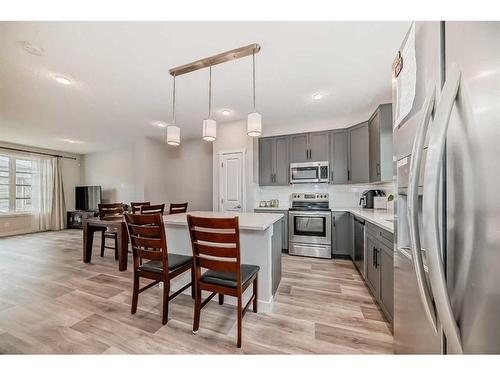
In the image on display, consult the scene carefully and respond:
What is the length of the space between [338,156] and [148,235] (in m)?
3.35

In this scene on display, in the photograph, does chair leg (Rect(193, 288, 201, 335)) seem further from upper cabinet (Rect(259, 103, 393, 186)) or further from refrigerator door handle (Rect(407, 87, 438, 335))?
upper cabinet (Rect(259, 103, 393, 186))

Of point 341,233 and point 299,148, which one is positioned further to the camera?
point 299,148

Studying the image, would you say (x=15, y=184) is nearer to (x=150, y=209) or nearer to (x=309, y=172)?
(x=150, y=209)

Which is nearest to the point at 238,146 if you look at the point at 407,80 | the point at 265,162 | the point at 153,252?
the point at 265,162

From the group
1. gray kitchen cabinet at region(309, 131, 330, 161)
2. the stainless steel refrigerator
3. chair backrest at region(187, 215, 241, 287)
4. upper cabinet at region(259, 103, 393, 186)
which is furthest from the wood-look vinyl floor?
gray kitchen cabinet at region(309, 131, 330, 161)

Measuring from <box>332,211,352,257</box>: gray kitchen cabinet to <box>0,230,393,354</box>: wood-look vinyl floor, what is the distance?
568 millimetres

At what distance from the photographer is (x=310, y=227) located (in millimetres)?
3588

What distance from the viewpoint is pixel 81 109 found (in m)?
3.43

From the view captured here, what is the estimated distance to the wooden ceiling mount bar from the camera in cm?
199

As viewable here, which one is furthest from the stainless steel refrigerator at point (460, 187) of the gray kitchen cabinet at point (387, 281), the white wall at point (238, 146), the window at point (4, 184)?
the window at point (4, 184)

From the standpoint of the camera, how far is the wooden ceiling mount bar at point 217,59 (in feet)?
6.54

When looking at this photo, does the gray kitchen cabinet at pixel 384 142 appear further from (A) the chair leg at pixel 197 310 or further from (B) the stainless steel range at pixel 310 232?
(A) the chair leg at pixel 197 310
